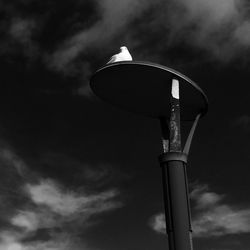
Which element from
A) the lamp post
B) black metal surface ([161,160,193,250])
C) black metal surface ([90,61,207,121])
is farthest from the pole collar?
black metal surface ([90,61,207,121])

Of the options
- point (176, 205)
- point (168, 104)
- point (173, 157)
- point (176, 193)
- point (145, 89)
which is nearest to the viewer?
point (176, 205)

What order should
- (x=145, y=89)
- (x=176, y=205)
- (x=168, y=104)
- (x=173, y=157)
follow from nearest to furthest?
(x=176, y=205) → (x=173, y=157) → (x=145, y=89) → (x=168, y=104)

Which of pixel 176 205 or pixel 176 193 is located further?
pixel 176 193

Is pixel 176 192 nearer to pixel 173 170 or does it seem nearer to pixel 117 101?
pixel 173 170

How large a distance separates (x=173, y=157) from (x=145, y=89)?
14.9 feet

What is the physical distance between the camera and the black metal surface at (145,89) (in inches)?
948

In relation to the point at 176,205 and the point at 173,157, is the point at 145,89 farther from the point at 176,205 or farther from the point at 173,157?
the point at 176,205

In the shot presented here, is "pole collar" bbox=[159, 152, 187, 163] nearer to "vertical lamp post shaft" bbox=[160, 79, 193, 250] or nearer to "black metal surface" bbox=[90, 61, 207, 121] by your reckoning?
"vertical lamp post shaft" bbox=[160, 79, 193, 250]

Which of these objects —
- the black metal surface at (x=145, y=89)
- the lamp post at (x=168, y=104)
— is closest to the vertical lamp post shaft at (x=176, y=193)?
the lamp post at (x=168, y=104)

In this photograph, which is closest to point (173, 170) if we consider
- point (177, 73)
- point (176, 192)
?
point (176, 192)

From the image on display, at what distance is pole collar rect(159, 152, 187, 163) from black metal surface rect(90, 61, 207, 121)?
3.74 metres

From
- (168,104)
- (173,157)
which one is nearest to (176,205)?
(173,157)

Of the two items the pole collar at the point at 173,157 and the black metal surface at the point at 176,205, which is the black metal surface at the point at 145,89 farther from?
the black metal surface at the point at 176,205

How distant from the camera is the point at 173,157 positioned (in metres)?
23.5
